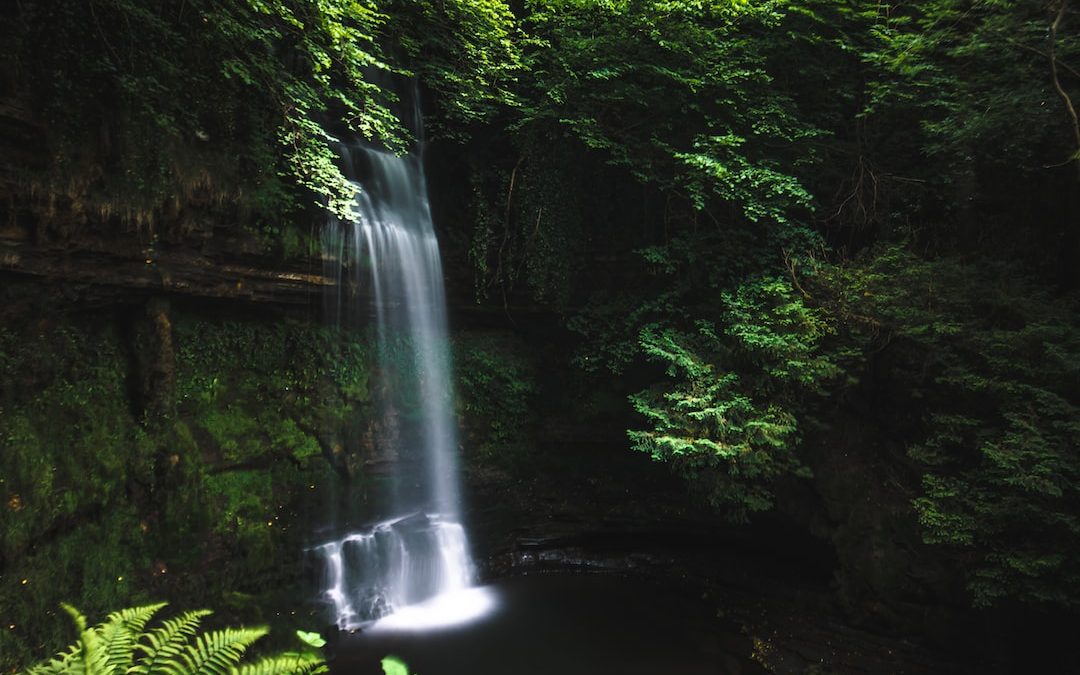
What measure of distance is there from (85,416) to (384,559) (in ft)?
14.4

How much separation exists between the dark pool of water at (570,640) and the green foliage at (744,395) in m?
1.90

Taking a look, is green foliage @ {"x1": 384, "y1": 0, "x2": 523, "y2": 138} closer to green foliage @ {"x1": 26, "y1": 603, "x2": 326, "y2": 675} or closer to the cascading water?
the cascading water

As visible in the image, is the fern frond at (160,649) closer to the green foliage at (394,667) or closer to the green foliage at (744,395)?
the green foliage at (394,667)

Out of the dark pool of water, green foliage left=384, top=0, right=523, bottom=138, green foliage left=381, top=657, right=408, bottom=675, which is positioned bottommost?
the dark pool of water

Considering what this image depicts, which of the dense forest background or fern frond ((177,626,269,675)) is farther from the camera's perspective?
the dense forest background

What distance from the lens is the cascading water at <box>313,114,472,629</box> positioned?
8.07 metres

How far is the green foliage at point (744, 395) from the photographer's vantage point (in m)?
7.00

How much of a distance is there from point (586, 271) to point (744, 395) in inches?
164

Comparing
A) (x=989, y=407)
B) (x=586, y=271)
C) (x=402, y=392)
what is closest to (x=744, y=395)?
(x=989, y=407)

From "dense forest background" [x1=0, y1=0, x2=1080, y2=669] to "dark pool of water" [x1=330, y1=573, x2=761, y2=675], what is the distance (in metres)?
1.79

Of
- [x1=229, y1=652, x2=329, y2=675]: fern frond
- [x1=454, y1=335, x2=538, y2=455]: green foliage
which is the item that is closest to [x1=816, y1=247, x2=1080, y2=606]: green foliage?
[x1=454, y1=335, x2=538, y2=455]: green foliage

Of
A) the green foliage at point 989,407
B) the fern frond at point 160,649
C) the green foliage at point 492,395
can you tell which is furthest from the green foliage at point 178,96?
the green foliage at point 989,407

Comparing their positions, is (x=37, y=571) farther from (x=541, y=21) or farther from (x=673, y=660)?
(x=541, y=21)

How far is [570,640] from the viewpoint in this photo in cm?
741
